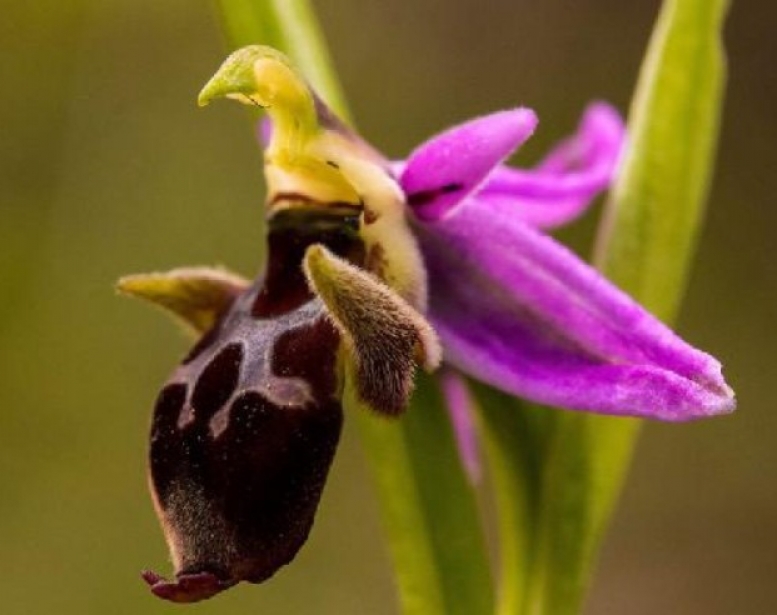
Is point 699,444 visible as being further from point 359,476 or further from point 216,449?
point 216,449

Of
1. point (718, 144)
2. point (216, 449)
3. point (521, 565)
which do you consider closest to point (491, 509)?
point (718, 144)

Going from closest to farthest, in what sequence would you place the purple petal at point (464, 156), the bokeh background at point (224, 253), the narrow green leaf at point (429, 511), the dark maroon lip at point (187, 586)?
the dark maroon lip at point (187, 586) → the purple petal at point (464, 156) → the narrow green leaf at point (429, 511) → the bokeh background at point (224, 253)

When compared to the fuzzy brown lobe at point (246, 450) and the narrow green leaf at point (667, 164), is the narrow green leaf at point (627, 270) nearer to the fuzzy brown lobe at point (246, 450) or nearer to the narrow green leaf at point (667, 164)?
the narrow green leaf at point (667, 164)

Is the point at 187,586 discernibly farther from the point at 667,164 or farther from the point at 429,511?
the point at 667,164

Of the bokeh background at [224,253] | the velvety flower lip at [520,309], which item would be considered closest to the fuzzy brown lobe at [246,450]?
the velvety flower lip at [520,309]

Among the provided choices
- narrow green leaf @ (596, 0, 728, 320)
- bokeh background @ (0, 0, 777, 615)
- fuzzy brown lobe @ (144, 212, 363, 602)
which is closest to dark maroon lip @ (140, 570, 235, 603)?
fuzzy brown lobe @ (144, 212, 363, 602)

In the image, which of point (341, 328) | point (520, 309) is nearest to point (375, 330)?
point (341, 328)
